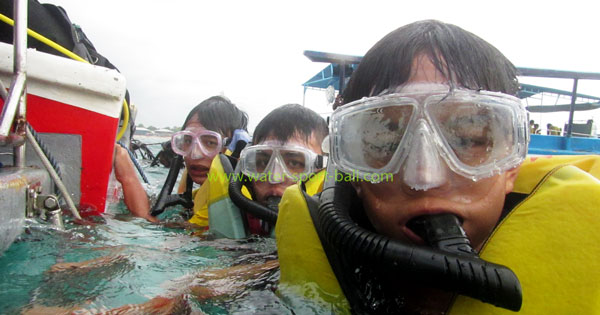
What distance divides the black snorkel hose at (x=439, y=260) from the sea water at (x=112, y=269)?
1.15ft

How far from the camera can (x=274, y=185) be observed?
2.40 meters

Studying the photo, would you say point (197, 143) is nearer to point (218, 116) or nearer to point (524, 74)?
point (218, 116)

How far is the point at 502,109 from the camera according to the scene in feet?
3.78

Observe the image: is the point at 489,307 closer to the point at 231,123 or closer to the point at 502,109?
the point at 502,109

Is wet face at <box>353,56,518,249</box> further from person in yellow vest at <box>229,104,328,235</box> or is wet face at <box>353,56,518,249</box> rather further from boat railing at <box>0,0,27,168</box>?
boat railing at <box>0,0,27,168</box>

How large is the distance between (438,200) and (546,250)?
0.30m

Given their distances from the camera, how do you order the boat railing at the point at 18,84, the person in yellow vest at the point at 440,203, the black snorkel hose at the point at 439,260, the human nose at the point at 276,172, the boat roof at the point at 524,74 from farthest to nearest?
Result: the boat roof at the point at 524,74
the human nose at the point at 276,172
the boat railing at the point at 18,84
the person in yellow vest at the point at 440,203
the black snorkel hose at the point at 439,260

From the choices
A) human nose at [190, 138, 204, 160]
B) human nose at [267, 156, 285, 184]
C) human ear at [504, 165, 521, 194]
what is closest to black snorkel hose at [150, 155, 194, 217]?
human nose at [190, 138, 204, 160]

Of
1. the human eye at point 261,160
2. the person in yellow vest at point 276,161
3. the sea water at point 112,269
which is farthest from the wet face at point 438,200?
the human eye at point 261,160

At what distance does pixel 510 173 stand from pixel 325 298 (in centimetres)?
75

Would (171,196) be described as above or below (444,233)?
below

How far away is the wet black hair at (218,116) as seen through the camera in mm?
3438

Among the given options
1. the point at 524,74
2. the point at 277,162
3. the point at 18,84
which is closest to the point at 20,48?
the point at 18,84

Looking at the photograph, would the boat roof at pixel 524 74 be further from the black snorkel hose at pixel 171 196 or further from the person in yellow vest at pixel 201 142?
the black snorkel hose at pixel 171 196
